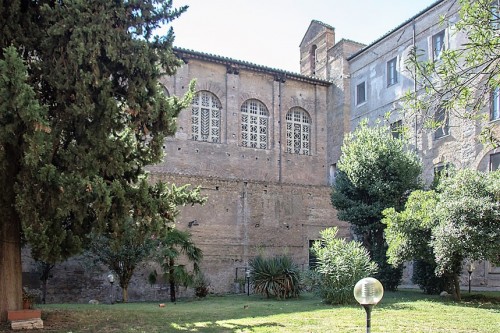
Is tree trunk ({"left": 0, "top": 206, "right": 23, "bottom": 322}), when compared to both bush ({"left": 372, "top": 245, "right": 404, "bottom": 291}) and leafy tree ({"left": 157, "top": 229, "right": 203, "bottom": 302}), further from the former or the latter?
bush ({"left": 372, "top": 245, "right": 404, "bottom": 291})

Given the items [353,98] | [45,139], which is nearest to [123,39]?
[45,139]

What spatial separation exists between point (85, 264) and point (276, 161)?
15838 mm

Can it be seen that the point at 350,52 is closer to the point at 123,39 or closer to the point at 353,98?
the point at 353,98

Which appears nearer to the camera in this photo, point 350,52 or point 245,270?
point 245,270

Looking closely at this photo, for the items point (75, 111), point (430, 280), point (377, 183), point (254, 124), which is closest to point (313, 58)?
point (254, 124)

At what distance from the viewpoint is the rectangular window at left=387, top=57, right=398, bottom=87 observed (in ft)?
91.9

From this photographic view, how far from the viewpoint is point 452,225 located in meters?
14.2

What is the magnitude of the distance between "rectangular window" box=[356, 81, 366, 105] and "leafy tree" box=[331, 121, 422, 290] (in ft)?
36.6

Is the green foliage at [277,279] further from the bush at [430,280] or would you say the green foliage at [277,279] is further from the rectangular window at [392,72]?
the rectangular window at [392,72]

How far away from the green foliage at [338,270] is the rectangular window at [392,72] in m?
14.8

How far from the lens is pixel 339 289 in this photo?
1465 cm

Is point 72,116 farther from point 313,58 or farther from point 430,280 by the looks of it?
point 313,58

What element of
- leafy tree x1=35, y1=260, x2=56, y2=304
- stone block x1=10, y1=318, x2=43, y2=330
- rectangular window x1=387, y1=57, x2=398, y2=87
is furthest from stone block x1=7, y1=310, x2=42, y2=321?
rectangular window x1=387, y1=57, x2=398, y2=87

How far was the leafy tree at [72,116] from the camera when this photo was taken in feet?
28.0
